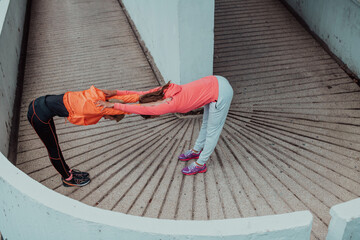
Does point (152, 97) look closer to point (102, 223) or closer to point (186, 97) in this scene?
point (186, 97)

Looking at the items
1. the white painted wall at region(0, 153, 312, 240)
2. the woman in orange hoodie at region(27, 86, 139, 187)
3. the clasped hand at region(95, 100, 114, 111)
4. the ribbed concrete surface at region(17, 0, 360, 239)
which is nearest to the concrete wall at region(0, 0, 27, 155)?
the ribbed concrete surface at region(17, 0, 360, 239)

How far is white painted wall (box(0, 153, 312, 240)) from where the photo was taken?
233 centimetres

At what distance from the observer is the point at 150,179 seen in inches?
155

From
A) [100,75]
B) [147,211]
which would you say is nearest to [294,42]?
[100,75]

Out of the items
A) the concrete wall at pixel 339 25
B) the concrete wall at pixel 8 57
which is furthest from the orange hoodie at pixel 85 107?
the concrete wall at pixel 339 25

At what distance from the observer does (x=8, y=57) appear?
5324mm

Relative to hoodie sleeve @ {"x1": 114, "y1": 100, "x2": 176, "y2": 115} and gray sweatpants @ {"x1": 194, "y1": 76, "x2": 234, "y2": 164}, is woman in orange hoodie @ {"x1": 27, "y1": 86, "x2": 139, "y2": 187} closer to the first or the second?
hoodie sleeve @ {"x1": 114, "y1": 100, "x2": 176, "y2": 115}

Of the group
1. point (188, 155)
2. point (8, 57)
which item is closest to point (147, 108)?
point (188, 155)

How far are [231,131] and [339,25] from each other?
2816 mm

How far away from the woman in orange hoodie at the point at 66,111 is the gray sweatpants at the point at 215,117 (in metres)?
0.77

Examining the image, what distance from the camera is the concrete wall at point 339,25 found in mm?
5523

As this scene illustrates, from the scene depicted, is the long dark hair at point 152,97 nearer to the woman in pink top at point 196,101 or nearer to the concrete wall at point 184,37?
the woman in pink top at point 196,101

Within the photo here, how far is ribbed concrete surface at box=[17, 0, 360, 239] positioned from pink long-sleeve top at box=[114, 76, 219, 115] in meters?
0.95

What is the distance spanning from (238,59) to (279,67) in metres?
0.71
